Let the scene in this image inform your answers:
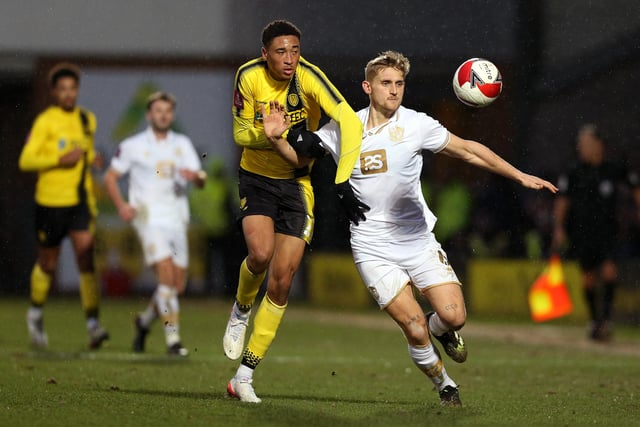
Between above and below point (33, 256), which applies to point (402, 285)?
above

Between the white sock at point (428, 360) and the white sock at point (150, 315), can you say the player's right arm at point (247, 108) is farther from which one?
the white sock at point (150, 315)

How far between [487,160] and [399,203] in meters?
0.65

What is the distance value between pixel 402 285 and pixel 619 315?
10.3 m

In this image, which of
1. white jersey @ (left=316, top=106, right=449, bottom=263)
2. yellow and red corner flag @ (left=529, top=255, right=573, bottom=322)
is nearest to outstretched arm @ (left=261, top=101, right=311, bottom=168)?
white jersey @ (left=316, top=106, right=449, bottom=263)

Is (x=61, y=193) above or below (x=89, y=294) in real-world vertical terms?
above

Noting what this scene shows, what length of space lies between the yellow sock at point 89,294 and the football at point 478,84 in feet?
18.9

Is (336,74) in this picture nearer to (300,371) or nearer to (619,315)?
(300,371)

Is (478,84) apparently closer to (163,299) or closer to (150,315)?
(163,299)

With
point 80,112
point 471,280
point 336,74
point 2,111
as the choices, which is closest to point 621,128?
point 471,280

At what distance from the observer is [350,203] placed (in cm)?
782

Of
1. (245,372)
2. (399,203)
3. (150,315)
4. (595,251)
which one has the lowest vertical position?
(150,315)

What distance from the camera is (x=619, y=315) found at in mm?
17781

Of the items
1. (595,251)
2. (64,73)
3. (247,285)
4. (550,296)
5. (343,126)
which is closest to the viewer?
(343,126)

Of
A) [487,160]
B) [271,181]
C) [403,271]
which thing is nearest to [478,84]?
[487,160]
